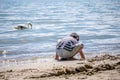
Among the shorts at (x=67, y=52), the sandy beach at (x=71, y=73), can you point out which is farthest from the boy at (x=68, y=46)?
the sandy beach at (x=71, y=73)

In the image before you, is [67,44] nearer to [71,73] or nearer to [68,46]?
[68,46]

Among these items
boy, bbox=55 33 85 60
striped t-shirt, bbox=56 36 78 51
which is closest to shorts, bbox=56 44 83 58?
boy, bbox=55 33 85 60

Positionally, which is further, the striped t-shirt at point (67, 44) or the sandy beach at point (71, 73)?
the striped t-shirt at point (67, 44)

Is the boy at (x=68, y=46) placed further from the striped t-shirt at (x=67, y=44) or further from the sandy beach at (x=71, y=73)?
the sandy beach at (x=71, y=73)

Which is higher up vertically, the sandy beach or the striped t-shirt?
the striped t-shirt

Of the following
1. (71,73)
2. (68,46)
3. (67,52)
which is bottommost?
(71,73)

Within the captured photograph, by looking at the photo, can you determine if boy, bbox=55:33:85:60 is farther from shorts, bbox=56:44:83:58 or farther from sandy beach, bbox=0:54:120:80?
sandy beach, bbox=0:54:120:80

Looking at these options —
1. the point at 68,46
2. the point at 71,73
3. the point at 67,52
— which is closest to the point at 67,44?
the point at 68,46

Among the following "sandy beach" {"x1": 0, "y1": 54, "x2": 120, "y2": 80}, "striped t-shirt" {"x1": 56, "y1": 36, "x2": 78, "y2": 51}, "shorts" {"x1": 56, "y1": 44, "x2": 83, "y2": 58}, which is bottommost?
"sandy beach" {"x1": 0, "y1": 54, "x2": 120, "y2": 80}

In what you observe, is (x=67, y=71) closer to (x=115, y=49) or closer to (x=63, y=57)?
(x=63, y=57)

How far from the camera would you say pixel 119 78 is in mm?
6789

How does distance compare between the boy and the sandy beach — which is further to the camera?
the boy

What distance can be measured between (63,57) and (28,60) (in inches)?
55.9

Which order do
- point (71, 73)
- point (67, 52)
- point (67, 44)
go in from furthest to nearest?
point (67, 52)
point (67, 44)
point (71, 73)
